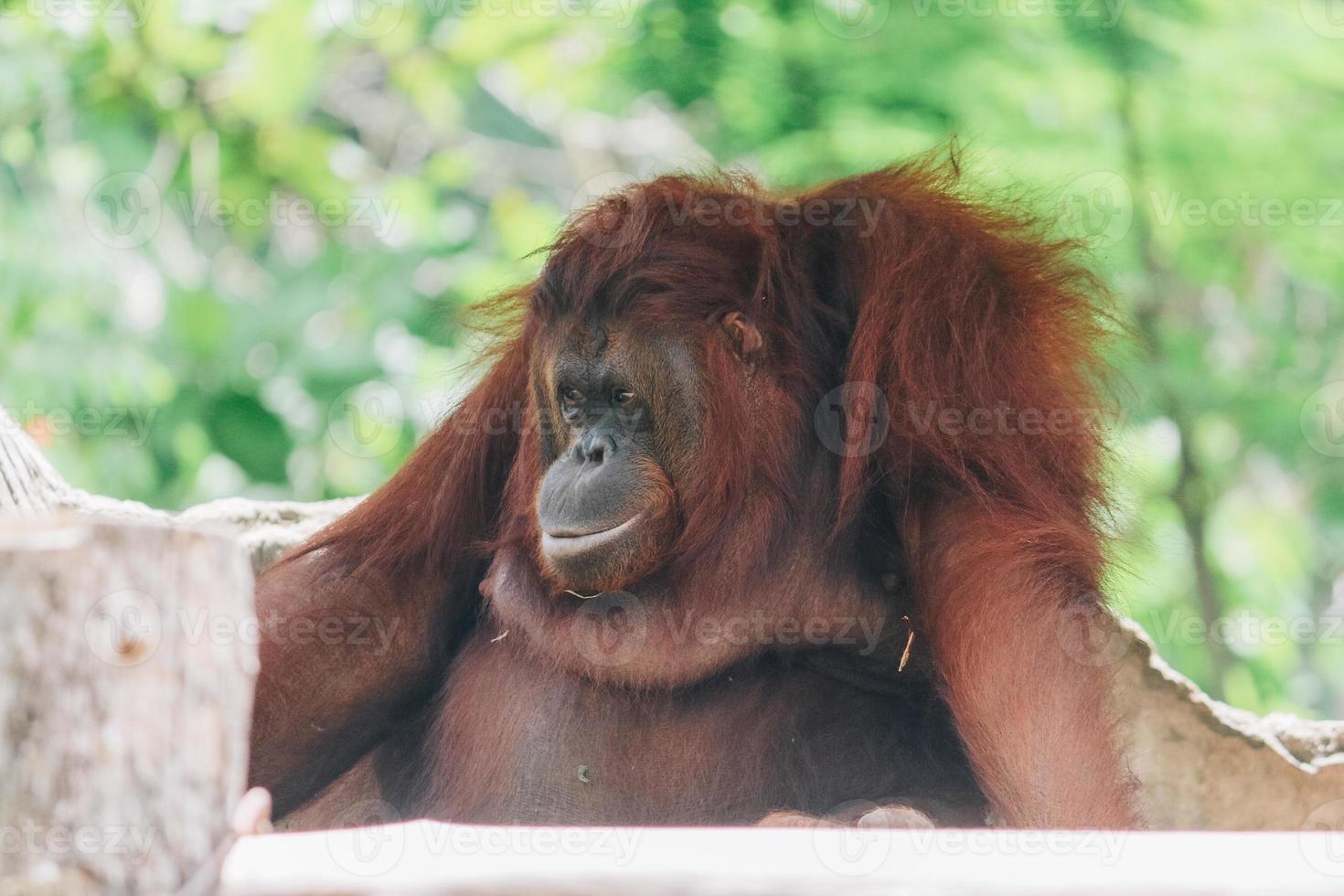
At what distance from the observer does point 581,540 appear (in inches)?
118

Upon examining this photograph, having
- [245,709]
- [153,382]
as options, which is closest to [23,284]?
[153,382]

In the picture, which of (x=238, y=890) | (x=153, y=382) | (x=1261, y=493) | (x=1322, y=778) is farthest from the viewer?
(x=1261, y=493)

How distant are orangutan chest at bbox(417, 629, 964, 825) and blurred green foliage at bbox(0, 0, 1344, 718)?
9.39 feet

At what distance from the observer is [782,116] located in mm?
6422

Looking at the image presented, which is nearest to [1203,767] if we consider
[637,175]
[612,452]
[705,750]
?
[705,750]

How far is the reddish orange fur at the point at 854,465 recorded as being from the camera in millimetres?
2738

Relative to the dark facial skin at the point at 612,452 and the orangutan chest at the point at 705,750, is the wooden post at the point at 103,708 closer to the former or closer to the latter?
the dark facial skin at the point at 612,452

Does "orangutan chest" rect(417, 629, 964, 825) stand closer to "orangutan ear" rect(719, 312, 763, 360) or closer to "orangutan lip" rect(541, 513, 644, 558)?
"orangutan lip" rect(541, 513, 644, 558)

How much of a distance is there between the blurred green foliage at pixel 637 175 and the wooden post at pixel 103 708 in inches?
170

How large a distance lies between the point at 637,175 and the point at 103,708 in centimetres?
536

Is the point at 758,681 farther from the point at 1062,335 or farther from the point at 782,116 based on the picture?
the point at 782,116

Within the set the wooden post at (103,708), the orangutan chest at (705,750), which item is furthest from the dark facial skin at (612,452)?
the wooden post at (103,708)

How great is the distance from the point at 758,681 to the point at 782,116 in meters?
3.81

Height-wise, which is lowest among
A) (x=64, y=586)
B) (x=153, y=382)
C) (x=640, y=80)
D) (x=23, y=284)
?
(x=153, y=382)
